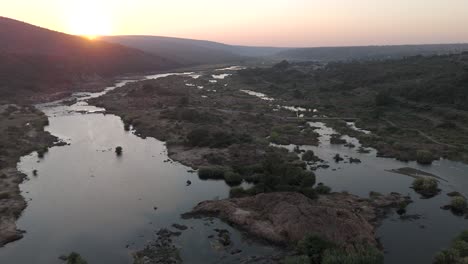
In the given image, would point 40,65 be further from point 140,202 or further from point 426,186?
point 426,186

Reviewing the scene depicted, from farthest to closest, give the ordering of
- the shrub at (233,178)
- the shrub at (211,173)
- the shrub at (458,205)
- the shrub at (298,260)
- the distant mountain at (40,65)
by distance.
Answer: the distant mountain at (40,65) < the shrub at (211,173) < the shrub at (233,178) < the shrub at (458,205) < the shrub at (298,260)

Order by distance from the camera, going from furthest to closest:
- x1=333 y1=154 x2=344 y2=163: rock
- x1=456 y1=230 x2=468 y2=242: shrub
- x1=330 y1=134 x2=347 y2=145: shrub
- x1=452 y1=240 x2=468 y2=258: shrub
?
1. x1=330 y1=134 x2=347 y2=145: shrub
2. x1=333 y1=154 x2=344 y2=163: rock
3. x1=456 y1=230 x2=468 y2=242: shrub
4. x1=452 y1=240 x2=468 y2=258: shrub

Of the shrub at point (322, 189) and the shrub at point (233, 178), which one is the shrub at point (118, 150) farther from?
the shrub at point (322, 189)

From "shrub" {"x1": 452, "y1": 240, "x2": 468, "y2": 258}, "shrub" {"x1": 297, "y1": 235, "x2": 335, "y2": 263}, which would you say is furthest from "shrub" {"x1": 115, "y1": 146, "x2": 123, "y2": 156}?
"shrub" {"x1": 452, "y1": 240, "x2": 468, "y2": 258}

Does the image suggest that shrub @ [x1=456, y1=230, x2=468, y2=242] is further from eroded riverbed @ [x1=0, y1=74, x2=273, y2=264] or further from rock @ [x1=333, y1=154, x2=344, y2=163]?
rock @ [x1=333, y1=154, x2=344, y2=163]

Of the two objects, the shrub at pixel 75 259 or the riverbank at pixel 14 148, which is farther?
the riverbank at pixel 14 148

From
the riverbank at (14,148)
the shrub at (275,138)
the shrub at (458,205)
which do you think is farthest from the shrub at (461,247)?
the shrub at (275,138)
